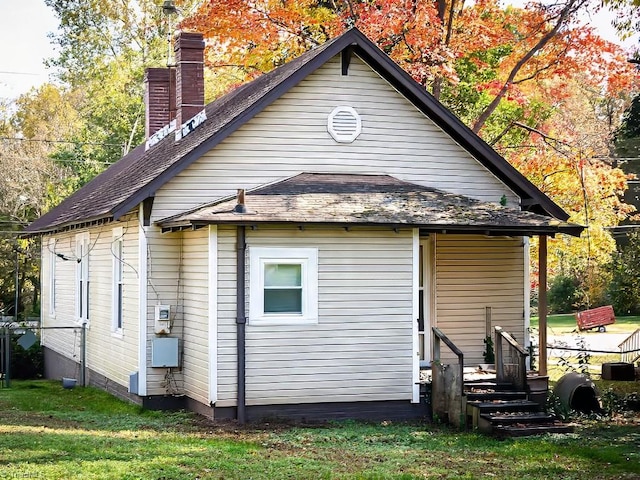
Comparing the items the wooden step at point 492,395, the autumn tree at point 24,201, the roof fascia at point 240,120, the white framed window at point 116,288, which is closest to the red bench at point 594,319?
the autumn tree at point 24,201

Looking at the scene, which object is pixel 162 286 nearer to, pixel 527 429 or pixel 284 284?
pixel 284 284

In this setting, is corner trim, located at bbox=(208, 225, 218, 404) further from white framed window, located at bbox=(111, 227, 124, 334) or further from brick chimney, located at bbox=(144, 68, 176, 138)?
brick chimney, located at bbox=(144, 68, 176, 138)

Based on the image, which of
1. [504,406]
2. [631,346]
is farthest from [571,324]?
[504,406]

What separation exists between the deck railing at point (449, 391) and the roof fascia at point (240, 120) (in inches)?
191

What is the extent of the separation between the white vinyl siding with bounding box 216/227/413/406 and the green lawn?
87.2ft

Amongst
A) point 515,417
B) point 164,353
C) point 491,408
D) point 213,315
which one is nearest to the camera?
point 515,417

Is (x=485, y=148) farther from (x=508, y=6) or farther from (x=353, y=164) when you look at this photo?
(x=508, y=6)

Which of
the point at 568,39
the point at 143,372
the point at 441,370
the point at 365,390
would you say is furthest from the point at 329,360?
the point at 568,39

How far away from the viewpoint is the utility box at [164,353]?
667 inches

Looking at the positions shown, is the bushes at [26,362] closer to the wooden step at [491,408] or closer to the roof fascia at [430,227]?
the roof fascia at [430,227]

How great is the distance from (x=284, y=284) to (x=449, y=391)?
3188 millimetres

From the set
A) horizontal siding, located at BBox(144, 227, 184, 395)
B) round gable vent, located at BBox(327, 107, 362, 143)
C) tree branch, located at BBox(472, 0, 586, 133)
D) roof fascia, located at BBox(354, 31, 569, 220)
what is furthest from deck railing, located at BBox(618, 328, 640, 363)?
horizontal siding, located at BBox(144, 227, 184, 395)

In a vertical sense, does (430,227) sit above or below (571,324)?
above

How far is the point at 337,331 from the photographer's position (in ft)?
52.7
